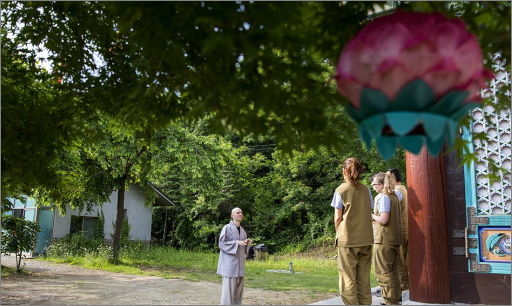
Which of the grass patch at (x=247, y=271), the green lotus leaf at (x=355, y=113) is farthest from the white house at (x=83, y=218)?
the green lotus leaf at (x=355, y=113)

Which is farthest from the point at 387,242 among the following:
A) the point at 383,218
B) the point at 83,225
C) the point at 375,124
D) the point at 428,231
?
the point at 83,225

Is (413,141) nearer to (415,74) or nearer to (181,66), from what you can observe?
(415,74)

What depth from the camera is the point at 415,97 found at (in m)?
1.30

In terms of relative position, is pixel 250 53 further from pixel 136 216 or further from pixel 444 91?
pixel 136 216

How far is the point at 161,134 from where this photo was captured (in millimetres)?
14891

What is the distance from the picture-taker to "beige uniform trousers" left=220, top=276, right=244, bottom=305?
604 centimetres

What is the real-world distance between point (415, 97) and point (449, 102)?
112 mm

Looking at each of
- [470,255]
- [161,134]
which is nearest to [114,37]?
[470,255]

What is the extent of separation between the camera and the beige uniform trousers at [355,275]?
477cm

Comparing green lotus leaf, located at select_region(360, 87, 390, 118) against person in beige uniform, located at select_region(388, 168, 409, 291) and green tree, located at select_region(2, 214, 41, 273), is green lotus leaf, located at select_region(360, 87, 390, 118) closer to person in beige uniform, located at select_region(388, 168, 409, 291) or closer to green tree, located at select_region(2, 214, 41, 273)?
person in beige uniform, located at select_region(388, 168, 409, 291)

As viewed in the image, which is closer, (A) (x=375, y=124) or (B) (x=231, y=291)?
(A) (x=375, y=124)

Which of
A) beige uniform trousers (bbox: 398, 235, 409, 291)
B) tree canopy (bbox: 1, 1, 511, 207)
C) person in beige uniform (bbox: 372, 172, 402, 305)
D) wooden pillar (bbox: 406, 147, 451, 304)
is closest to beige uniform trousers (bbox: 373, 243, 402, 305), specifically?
person in beige uniform (bbox: 372, 172, 402, 305)

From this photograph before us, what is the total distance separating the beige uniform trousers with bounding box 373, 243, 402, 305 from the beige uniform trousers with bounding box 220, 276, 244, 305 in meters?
1.91

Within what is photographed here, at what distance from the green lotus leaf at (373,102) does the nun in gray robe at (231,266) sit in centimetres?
505
